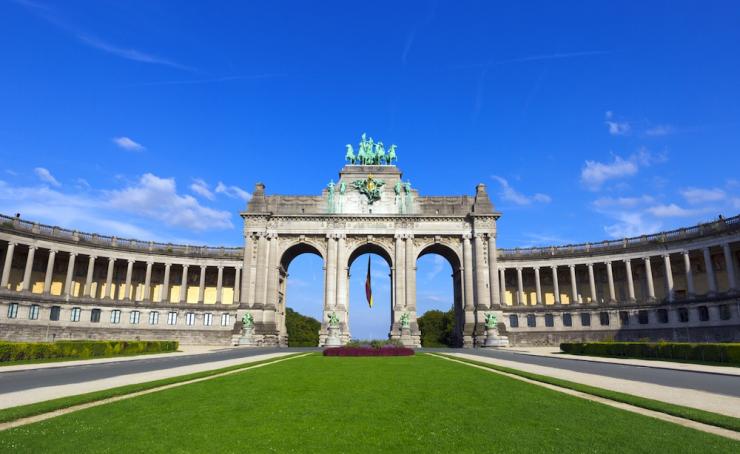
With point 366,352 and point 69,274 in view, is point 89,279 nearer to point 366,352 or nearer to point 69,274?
point 69,274

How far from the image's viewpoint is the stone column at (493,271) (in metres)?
66.4

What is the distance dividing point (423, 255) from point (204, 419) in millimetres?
64194

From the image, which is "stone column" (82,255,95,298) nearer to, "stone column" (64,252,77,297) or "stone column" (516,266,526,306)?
"stone column" (64,252,77,297)

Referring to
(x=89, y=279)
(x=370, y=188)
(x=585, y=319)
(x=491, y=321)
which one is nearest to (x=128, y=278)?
(x=89, y=279)

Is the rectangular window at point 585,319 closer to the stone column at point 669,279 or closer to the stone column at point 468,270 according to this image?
the stone column at point 669,279

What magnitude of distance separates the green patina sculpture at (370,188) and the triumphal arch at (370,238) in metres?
0.16

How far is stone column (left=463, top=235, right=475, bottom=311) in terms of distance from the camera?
6775 cm

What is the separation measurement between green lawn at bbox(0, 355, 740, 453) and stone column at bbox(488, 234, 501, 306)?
52970 mm

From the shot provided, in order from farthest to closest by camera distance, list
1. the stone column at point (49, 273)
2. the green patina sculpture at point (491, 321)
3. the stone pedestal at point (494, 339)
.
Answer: the stone column at point (49, 273), the green patina sculpture at point (491, 321), the stone pedestal at point (494, 339)

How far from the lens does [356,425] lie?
971 centimetres

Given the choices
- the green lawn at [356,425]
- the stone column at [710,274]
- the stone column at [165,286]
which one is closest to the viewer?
the green lawn at [356,425]

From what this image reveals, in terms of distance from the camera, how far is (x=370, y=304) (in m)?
71.3

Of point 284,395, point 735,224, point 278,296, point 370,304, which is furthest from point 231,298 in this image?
point 735,224

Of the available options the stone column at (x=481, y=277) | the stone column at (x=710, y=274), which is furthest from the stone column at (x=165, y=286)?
the stone column at (x=710, y=274)
